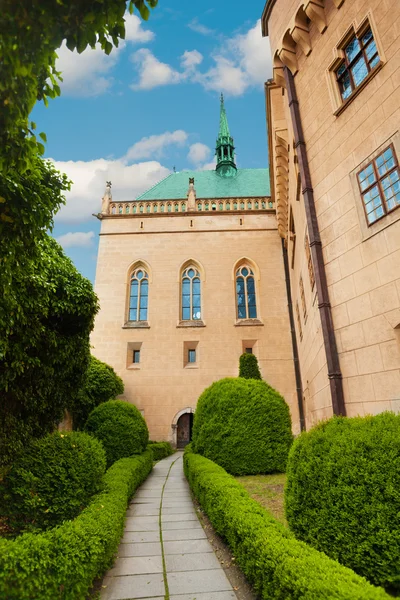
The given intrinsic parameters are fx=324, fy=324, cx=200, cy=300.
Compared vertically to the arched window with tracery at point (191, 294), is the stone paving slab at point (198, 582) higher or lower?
lower

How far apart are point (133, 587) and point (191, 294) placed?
1689 centimetres

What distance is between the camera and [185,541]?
14.7ft

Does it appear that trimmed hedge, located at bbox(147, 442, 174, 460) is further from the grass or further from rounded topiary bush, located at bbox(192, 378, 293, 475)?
the grass

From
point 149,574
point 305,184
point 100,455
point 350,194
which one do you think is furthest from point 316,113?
point 149,574

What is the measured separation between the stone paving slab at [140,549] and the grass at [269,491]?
1767mm

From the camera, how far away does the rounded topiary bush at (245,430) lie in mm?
8375

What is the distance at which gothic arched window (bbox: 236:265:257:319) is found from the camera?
1955 cm

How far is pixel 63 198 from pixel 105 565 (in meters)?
5.01

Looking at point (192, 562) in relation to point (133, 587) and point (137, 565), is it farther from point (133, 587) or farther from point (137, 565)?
point (133, 587)

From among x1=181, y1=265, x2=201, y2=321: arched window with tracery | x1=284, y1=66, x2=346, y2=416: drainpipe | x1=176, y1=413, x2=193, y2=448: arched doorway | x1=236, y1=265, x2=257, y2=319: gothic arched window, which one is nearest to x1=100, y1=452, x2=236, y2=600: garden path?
x1=284, y1=66, x2=346, y2=416: drainpipe

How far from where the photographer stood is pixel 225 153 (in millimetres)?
28594

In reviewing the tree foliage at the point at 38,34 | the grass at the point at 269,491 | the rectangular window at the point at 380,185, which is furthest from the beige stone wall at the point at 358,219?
the tree foliage at the point at 38,34

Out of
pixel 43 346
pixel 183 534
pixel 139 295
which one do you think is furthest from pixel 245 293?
pixel 183 534

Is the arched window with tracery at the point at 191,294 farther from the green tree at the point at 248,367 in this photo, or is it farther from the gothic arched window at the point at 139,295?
the green tree at the point at 248,367
